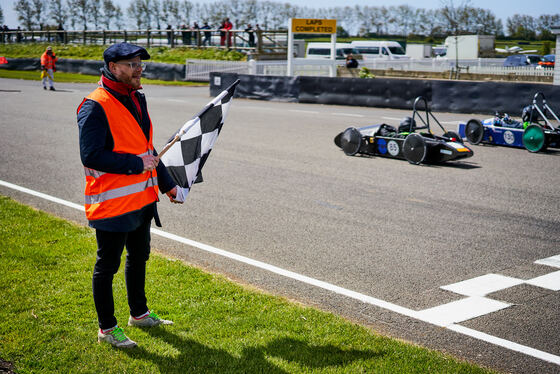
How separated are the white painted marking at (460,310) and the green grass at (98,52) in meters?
34.9

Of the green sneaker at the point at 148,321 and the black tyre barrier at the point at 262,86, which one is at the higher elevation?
the black tyre barrier at the point at 262,86

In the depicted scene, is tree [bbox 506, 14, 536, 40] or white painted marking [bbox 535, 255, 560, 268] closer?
white painted marking [bbox 535, 255, 560, 268]

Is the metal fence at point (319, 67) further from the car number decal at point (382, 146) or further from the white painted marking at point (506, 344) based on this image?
the white painted marking at point (506, 344)

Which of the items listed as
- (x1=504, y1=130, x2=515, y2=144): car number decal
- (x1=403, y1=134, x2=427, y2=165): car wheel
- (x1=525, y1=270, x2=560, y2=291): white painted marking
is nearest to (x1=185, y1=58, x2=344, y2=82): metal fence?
(x1=504, y1=130, x2=515, y2=144): car number decal

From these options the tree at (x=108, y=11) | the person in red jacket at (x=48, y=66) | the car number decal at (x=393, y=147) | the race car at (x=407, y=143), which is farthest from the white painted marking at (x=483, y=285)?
the tree at (x=108, y=11)

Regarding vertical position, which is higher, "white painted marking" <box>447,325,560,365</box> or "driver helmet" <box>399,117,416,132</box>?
"driver helmet" <box>399,117,416,132</box>

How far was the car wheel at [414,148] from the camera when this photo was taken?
10.2 metres

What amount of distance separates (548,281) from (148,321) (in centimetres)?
333

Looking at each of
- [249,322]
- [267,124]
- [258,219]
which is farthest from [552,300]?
[267,124]

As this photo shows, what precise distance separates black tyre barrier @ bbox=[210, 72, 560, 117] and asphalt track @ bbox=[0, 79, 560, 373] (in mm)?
6190

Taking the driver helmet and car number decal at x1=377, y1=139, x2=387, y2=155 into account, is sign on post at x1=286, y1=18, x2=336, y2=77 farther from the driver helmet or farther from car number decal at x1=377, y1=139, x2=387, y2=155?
the driver helmet

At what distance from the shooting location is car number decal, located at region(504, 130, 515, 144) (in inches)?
481

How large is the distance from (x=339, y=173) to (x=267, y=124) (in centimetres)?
633

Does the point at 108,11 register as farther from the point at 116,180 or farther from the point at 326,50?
the point at 116,180
